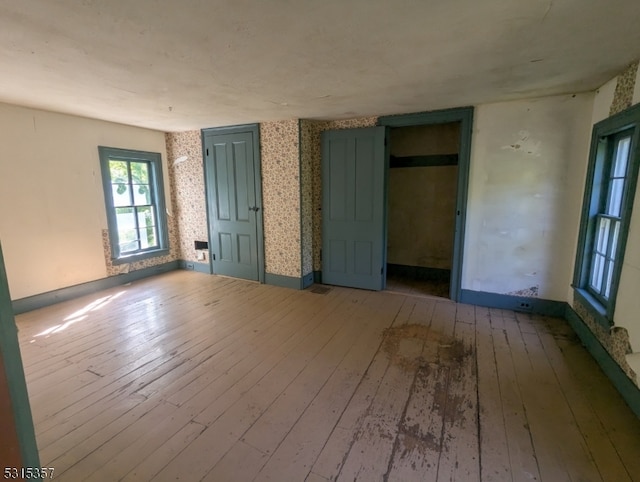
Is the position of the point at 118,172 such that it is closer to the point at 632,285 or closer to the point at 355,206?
the point at 355,206

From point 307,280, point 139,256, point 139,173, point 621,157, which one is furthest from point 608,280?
point 139,173

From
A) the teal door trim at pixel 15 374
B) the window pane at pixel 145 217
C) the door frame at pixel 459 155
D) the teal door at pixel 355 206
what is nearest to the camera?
the teal door trim at pixel 15 374

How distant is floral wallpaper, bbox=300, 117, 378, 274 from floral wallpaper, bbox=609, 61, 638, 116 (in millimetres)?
2285

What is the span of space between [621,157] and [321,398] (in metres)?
3.23

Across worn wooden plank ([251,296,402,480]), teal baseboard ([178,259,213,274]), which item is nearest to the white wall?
worn wooden plank ([251,296,402,480])

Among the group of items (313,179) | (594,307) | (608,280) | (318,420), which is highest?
(313,179)

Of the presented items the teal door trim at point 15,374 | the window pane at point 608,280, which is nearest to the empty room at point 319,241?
the teal door trim at point 15,374

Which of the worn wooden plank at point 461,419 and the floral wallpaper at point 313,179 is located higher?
the floral wallpaper at point 313,179

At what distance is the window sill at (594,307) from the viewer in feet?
7.65

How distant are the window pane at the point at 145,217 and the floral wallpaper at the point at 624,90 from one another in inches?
227

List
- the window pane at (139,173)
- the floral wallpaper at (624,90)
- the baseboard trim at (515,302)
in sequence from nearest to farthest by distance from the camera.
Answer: the floral wallpaper at (624,90), the baseboard trim at (515,302), the window pane at (139,173)

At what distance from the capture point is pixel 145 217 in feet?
15.8

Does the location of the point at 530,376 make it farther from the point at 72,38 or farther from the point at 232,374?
the point at 72,38

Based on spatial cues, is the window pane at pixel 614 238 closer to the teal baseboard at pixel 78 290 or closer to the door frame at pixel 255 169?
the door frame at pixel 255 169
